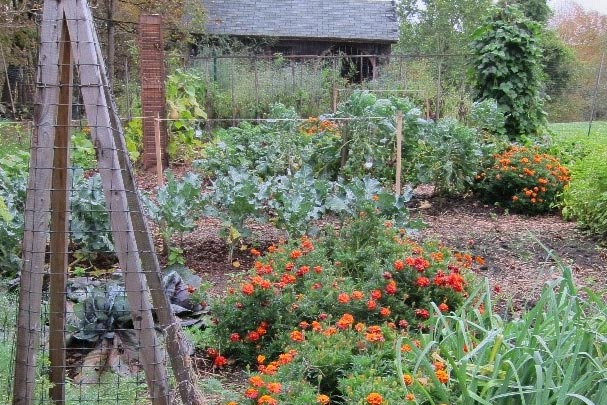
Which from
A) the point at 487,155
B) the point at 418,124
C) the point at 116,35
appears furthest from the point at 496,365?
the point at 116,35

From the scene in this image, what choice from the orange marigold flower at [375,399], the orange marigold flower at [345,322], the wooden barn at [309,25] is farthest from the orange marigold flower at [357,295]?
the wooden barn at [309,25]

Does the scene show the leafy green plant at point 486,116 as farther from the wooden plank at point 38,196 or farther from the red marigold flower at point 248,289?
the wooden plank at point 38,196

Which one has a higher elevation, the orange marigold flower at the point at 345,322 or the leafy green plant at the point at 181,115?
the leafy green plant at the point at 181,115

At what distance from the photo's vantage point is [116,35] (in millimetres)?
18609

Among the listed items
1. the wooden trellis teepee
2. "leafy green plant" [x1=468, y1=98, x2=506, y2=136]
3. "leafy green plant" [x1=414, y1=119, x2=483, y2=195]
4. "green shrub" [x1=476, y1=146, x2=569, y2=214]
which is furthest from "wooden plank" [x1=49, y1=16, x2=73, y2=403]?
"leafy green plant" [x1=468, y1=98, x2=506, y2=136]

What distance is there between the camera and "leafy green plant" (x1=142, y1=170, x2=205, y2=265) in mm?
5414

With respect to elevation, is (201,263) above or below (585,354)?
below

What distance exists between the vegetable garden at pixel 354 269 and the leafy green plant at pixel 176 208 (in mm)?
27

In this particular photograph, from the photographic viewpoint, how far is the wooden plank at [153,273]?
2477 mm

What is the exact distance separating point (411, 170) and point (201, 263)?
339 centimetres

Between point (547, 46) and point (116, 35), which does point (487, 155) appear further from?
point (547, 46)

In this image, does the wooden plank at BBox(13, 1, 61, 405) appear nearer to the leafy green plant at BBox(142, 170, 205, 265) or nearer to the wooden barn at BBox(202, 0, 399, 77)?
the leafy green plant at BBox(142, 170, 205, 265)

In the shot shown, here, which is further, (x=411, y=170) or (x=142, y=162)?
(x=142, y=162)

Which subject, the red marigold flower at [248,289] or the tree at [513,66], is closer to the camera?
the red marigold flower at [248,289]
